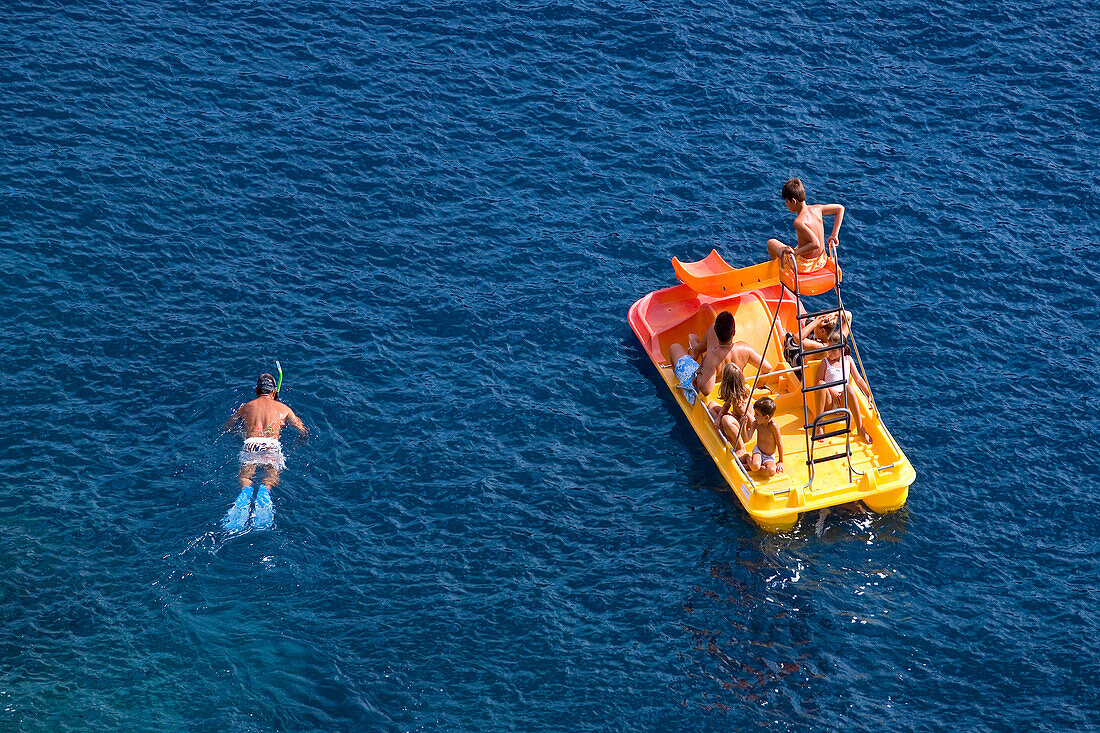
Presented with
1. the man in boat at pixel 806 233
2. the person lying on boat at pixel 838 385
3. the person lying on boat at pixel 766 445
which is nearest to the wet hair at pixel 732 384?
the person lying on boat at pixel 766 445

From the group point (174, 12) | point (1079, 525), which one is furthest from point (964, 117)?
point (174, 12)

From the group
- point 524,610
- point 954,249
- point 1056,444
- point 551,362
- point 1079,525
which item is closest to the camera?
point 524,610

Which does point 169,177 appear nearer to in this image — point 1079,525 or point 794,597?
point 794,597

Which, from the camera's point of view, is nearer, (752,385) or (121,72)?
(752,385)

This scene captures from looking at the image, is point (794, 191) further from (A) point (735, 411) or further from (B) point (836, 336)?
(A) point (735, 411)

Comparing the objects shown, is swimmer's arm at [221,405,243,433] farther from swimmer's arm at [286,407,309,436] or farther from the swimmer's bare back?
swimmer's arm at [286,407,309,436]

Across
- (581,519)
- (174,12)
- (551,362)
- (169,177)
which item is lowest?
(581,519)

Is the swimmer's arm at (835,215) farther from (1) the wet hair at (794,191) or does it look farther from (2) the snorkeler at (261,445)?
→ (2) the snorkeler at (261,445)
